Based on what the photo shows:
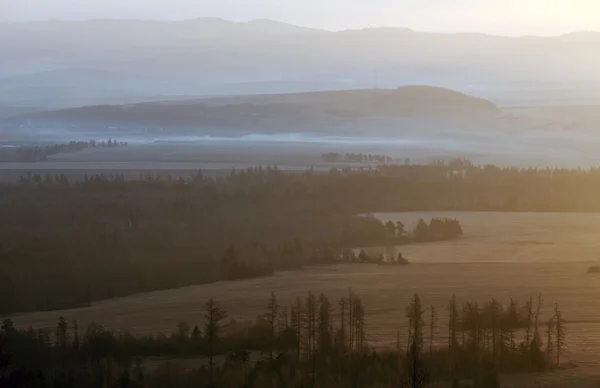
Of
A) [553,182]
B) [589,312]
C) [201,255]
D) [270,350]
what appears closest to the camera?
[270,350]

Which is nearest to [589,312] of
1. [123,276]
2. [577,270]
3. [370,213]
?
[577,270]

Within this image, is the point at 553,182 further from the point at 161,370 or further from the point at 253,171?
the point at 161,370

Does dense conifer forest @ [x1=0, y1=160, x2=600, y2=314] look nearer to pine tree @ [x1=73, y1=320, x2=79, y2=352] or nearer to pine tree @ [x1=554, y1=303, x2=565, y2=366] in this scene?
pine tree @ [x1=73, y1=320, x2=79, y2=352]

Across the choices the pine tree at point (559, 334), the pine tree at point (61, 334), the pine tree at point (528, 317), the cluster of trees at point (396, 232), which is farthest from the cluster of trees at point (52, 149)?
the pine tree at point (559, 334)

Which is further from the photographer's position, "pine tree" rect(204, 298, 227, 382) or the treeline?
"pine tree" rect(204, 298, 227, 382)

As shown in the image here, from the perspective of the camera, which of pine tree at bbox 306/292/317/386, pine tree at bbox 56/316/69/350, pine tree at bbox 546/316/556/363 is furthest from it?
pine tree at bbox 56/316/69/350

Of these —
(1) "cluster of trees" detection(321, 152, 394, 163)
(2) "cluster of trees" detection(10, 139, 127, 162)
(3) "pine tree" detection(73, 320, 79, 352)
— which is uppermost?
(2) "cluster of trees" detection(10, 139, 127, 162)

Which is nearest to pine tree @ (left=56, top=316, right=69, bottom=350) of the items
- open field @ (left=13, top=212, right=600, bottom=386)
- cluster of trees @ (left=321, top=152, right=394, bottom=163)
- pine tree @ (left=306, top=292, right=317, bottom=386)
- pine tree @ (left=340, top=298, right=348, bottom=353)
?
open field @ (left=13, top=212, right=600, bottom=386)

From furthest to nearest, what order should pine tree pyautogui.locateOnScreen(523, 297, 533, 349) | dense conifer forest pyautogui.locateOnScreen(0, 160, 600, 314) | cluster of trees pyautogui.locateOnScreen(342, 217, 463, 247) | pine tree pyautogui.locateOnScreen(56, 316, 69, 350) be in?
cluster of trees pyautogui.locateOnScreen(342, 217, 463, 247)
dense conifer forest pyautogui.locateOnScreen(0, 160, 600, 314)
pine tree pyautogui.locateOnScreen(523, 297, 533, 349)
pine tree pyautogui.locateOnScreen(56, 316, 69, 350)
